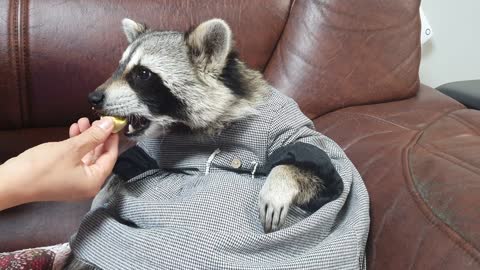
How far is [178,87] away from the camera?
0.97 m

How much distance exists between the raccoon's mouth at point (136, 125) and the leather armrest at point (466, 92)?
997 mm

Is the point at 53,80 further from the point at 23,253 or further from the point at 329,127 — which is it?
the point at 329,127

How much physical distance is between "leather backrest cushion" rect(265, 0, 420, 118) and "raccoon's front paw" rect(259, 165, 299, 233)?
1.79ft

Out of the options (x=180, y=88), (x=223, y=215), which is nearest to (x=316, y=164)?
(x=223, y=215)

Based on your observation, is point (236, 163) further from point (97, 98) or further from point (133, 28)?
point (133, 28)

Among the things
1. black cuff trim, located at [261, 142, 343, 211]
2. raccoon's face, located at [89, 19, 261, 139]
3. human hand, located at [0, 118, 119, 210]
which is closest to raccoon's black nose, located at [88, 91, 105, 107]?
raccoon's face, located at [89, 19, 261, 139]

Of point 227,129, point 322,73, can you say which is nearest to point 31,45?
point 227,129

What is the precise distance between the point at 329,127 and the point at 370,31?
13.7 inches

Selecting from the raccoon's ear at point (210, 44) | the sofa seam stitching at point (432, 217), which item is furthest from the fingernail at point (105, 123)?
the sofa seam stitching at point (432, 217)

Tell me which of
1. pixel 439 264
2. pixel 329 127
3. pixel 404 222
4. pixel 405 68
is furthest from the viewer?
pixel 405 68

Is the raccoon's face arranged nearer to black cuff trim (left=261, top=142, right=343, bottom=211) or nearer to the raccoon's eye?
the raccoon's eye

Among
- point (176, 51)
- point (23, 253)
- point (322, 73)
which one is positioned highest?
point (176, 51)

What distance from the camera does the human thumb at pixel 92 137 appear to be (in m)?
0.74

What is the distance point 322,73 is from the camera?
4.46 ft
